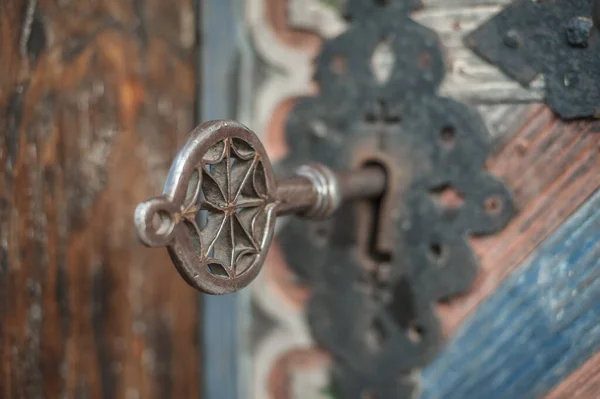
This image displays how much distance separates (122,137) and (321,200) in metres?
0.20

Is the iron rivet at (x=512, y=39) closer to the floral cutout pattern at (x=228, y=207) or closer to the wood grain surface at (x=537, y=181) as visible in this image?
the wood grain surface at (x=537, y=181)

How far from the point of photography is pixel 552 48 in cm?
49

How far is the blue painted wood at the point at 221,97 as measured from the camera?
61 centimetres

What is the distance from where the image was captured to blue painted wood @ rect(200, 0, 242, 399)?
610 mm

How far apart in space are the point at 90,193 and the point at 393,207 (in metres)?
0.23

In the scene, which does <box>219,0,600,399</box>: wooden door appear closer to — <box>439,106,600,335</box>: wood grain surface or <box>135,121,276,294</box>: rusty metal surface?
<box>439,106,600,335</box>: wood grain surface

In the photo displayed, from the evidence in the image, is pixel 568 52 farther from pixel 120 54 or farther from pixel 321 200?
pixel 120 54

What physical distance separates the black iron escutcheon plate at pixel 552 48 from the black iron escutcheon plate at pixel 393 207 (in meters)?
0.04

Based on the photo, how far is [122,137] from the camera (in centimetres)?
60

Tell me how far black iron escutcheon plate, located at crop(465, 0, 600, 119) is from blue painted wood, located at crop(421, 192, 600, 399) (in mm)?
65

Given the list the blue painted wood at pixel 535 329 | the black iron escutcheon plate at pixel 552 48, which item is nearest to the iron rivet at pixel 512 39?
the black iron escutcheon plate at pixel 552 48

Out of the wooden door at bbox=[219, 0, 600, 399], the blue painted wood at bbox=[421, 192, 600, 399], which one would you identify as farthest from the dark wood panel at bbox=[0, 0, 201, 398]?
the blue painted wood at bbox=[421, 192, 600, 399]

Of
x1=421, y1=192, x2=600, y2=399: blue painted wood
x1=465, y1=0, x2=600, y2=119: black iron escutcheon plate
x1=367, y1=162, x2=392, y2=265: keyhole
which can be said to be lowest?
x1=421, y1=192, x2=600, y2=399: blue painted wood

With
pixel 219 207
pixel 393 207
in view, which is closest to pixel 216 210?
pixel 219 207
